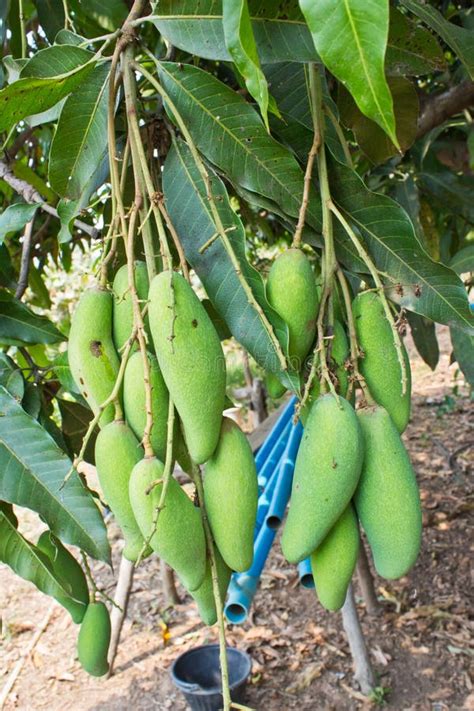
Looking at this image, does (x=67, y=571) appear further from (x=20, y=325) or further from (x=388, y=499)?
(x=388, y=499)

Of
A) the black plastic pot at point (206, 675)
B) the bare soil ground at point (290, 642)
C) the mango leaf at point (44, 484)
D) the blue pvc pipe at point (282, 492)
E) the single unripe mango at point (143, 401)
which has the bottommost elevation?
the bare soil ground at point (290, 642)

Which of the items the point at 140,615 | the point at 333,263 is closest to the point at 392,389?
the point at 333,263

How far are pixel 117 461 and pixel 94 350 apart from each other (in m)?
0.12

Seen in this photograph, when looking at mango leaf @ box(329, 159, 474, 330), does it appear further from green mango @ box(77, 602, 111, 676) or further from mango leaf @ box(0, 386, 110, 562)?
green mango @ box(77, 602, 111, 676)


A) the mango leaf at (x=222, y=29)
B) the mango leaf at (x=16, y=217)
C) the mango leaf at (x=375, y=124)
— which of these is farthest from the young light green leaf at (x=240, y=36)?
the mango leaf at (x=16, y=217)

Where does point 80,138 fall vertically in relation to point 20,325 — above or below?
above

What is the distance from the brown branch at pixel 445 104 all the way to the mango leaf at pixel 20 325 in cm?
88

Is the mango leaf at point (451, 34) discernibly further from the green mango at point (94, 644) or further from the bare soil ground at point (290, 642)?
the bare soil ground at point (290, 642)

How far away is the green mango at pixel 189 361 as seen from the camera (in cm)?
65

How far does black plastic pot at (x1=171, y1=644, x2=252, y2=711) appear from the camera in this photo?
2428 mm

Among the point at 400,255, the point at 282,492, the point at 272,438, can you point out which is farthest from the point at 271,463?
the point at 400,255

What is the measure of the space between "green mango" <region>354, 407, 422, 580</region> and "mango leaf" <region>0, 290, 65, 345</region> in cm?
73

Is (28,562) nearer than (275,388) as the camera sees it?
No

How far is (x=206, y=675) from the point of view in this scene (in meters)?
2.65
